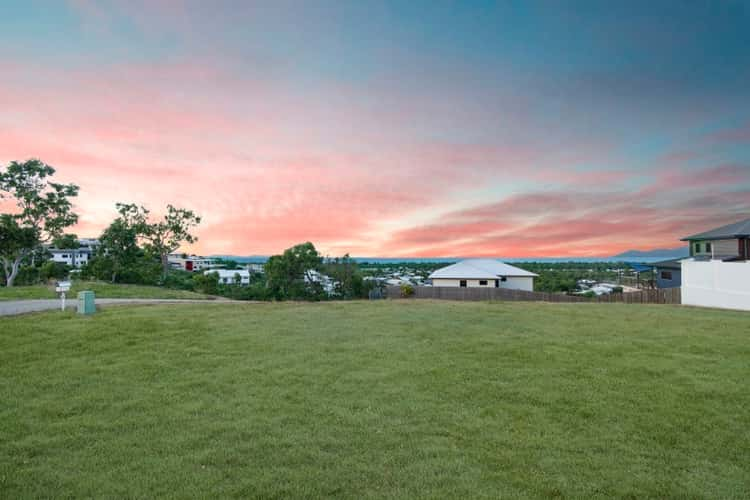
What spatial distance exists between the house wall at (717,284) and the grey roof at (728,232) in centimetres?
848

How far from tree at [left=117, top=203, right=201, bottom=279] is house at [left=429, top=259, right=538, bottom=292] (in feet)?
79.4

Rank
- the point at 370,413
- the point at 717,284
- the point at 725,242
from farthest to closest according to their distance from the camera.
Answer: the point at 725,242 → the point at 717,284 → the point at 370,413

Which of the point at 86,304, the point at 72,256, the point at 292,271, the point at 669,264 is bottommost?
the point at 86,304

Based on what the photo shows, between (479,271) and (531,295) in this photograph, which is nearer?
(531,295)

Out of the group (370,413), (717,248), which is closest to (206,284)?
(370,413)

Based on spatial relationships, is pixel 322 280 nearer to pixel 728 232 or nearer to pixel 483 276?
pixel 483 276

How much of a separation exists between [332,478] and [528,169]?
19.9m

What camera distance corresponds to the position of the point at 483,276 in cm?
3127

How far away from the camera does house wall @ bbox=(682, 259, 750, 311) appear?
1720cm

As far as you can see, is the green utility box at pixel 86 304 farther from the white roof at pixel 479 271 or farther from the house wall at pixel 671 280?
the house wall at pixel 671 280

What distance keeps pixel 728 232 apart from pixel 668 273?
7821 millimetres

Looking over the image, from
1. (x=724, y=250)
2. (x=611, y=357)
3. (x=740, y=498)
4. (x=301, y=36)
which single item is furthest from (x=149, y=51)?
(x=724, y=250)

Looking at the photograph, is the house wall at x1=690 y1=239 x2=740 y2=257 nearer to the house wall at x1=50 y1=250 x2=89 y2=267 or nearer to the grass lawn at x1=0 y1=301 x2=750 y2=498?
the grass lawn at x1=0 y1=301 x2=750 y2=498

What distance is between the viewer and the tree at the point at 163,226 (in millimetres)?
35188
